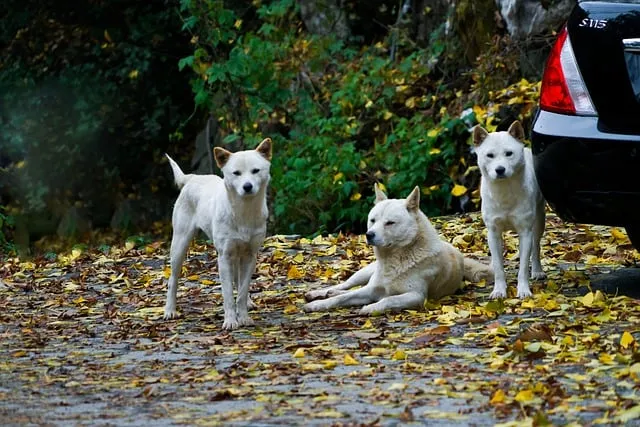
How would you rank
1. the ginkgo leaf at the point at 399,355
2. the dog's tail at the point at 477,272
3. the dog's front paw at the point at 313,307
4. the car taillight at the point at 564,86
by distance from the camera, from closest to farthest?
the ginkgo leaf at the point at 399,355
the car taillight at the point at 564,86
the dog's front paw at the point at 313,307
the dog's tail at the point at 477,272

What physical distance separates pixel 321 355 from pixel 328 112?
9.38 meters

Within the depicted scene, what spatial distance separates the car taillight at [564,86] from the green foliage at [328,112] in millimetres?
6043

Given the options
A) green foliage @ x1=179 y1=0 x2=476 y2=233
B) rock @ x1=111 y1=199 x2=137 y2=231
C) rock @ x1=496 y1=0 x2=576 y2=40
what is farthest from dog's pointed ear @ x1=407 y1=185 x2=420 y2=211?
rock @ x1=111 y1=199 x2=137 y2=231

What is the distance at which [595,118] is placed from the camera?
5949 millimetres

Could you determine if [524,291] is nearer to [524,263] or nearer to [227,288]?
[524,263]

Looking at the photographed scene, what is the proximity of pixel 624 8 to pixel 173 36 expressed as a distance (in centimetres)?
1291

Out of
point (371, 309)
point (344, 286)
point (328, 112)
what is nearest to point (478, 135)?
point (371, 309)

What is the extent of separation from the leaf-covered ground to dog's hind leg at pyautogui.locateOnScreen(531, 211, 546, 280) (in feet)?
0.47

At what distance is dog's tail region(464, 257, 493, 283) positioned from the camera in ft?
26.0

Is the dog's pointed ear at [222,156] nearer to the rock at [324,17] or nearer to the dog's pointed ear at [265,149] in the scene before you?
the dog's pointed ear at [265,149]

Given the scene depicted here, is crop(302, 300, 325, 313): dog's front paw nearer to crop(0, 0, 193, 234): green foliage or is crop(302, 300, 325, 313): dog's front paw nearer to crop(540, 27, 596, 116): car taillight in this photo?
crop(540, 27, 596, 116): car taillight

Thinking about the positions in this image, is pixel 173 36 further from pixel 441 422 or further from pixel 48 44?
pixel 441 422

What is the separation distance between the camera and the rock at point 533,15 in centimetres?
1227

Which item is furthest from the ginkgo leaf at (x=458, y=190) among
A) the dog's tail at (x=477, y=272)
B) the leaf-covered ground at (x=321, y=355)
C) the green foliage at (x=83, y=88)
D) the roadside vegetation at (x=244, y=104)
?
the green foliage at (x=83, y=88)
